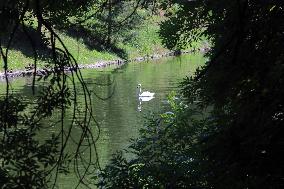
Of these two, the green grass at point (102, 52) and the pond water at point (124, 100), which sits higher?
the green grass at point (102, 52)

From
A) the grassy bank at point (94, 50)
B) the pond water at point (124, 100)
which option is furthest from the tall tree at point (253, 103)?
the grassy bank at point (94, 50)

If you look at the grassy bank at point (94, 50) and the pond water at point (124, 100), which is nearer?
the pond water at point (124, 100)

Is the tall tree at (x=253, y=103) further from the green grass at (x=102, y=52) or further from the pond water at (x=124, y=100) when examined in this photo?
the green grass at (x=102, y=52)

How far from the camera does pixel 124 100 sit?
81.5ft

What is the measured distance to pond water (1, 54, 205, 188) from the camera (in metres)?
16.4

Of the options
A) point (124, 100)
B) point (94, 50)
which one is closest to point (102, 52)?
point (94, 50)

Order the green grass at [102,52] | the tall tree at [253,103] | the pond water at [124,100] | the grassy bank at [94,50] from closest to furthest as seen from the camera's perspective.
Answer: the tall tree at [253,103] → the pond water at [124,100] → the green grass at [102,52] → the grassy bank at [94,50]

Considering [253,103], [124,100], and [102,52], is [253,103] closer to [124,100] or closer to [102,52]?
[124,100]

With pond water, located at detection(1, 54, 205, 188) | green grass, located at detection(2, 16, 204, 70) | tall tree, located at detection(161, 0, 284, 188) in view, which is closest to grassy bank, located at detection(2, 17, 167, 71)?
green grass, located at detection(2, 16, 204, 70)

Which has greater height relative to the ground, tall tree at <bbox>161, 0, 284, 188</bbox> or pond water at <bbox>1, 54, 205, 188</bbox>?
tall tree at <bbox>161, 0, 284, 188</bbox>

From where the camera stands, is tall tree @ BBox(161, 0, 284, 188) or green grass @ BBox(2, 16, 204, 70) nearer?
tall tree @ BBox(161, 0, 284, 188)

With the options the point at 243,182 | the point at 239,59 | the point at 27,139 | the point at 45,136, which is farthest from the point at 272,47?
the point at 45,136

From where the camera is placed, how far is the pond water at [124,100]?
53.9ft

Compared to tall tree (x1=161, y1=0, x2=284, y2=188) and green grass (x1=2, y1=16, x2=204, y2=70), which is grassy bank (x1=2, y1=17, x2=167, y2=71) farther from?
tall tree (x1=161, y1=0, x2=284, y2=188)
